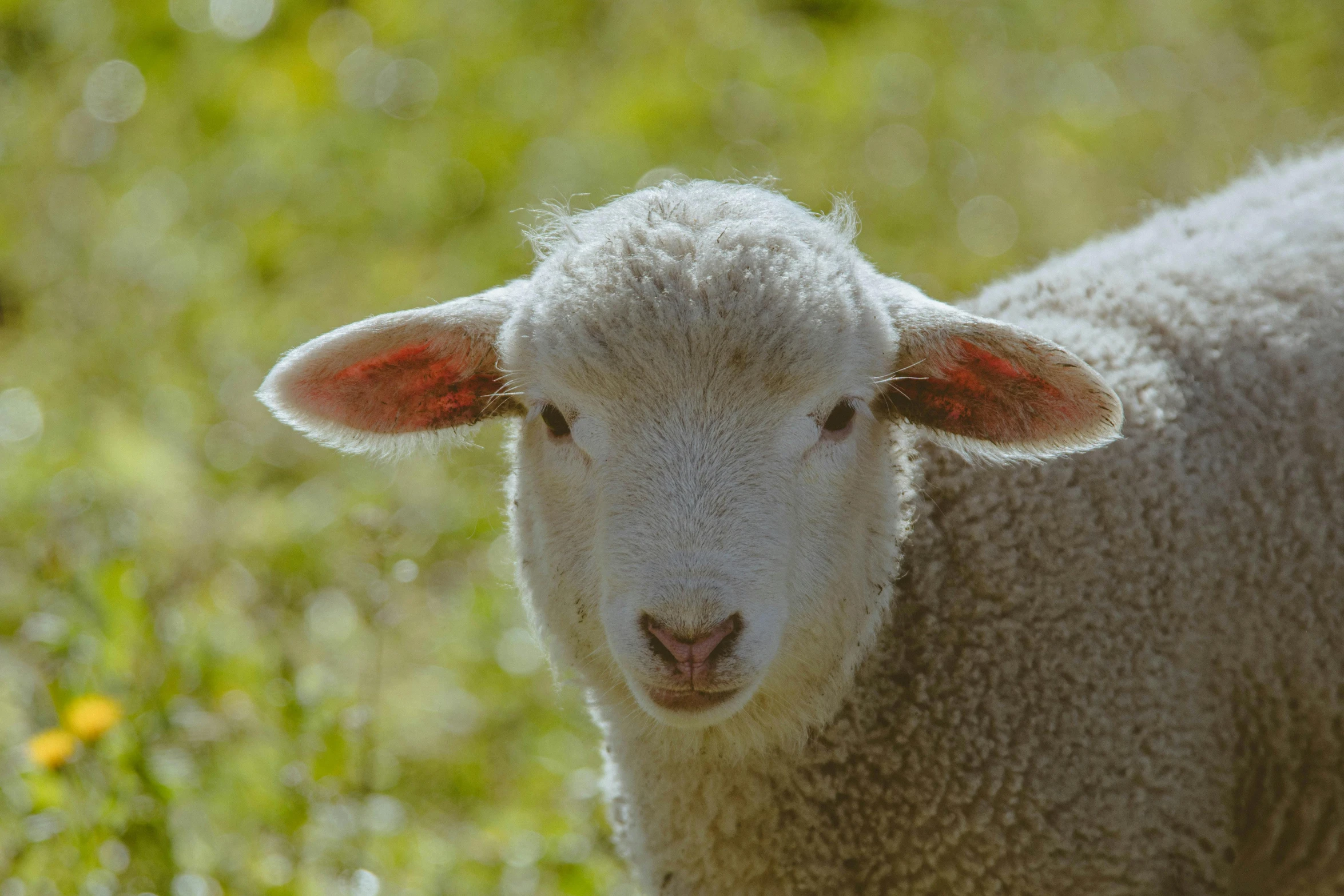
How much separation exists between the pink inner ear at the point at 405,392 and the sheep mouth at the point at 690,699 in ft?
2.46

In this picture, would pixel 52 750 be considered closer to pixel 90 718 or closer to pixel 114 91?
pixel 90 718

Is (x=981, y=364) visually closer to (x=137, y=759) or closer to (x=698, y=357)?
(x=698, y=357)

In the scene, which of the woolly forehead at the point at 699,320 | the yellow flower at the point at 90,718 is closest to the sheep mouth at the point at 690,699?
the woolly forehead at the point at 699,320

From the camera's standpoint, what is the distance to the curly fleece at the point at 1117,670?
2543mm

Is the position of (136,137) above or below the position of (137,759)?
above

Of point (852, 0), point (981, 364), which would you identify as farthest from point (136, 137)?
point (981, 364)

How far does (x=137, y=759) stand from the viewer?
2922mm

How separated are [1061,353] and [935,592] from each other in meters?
0.58

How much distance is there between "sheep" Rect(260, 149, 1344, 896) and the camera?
2348 mm

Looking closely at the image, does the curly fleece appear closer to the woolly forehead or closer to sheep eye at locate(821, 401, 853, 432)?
sheep eye at locate(821, 401, 853, 432)

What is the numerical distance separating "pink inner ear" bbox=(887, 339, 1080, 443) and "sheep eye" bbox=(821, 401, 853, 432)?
127 mm

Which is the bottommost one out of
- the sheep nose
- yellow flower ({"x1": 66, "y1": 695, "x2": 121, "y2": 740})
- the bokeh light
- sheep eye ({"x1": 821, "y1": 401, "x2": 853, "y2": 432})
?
the sheep nose

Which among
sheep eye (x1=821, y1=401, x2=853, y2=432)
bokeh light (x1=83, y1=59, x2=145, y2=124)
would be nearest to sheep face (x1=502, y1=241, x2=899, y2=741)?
sheep eye (x1=821, y1=401, x2=853, y2=432)

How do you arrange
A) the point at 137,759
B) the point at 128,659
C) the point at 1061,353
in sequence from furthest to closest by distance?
1. the point at 128,659
2. the point at 137,759
3. the point at 1061,353
